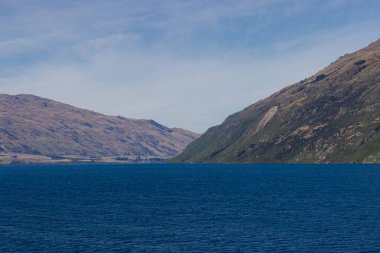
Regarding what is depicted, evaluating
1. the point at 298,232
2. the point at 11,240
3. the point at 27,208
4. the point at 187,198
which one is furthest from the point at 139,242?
the point at 187,198

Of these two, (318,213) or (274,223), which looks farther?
(318,213)

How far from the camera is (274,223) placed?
130000mm

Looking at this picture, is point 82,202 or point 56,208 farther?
point 82,202

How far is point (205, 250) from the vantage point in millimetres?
100562

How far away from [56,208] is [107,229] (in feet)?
165

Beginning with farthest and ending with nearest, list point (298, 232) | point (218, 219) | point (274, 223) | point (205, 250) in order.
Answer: point (218, 219)
point (274, 223)
point (298, 232)
point (205, 250)

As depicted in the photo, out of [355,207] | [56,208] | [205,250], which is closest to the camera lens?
[205,250]

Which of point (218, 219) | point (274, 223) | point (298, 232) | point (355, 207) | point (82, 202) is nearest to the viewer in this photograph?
point (298, 232)

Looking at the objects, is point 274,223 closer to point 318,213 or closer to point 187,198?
point 318,213

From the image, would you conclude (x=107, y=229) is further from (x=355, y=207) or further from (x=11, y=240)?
(x=355, y=207)

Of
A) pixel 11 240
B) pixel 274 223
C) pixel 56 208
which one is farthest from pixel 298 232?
pixel 56 208

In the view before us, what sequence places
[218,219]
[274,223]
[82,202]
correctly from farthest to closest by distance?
1. [82,202]
2. [218,219]
3. [274,223]

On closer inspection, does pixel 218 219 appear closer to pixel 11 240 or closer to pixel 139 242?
pixel 139 242

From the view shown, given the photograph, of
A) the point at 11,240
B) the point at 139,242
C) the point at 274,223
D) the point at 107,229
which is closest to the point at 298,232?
the point at 274,223
